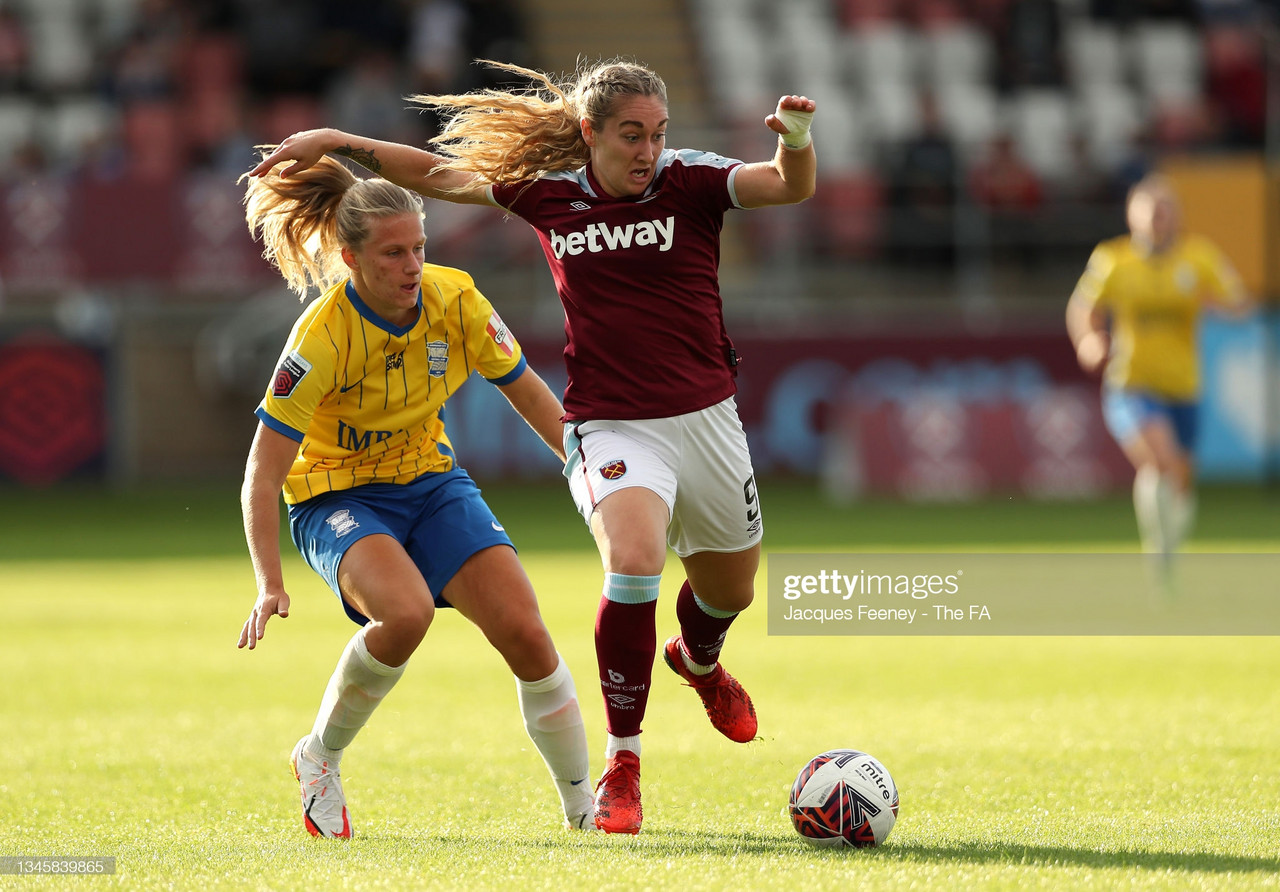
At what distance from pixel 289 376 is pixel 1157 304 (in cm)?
751

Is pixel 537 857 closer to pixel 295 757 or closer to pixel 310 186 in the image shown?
pixel 295 757

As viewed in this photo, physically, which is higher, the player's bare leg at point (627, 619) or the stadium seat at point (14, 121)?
the stadium seat at point (14, 121)

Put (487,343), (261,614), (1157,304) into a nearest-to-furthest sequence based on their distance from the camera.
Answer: (261,614)
(487,343)
(1157,304)

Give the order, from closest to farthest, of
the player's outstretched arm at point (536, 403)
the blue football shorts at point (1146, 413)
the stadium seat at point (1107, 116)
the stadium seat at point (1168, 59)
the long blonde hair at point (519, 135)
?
the player's outstretched arm at point (536, 403) < the long blonde hair at point (519, 135) < the blue football shorts at point (1146, 413) < the stadium seat at point (1107, 116) < the stadium seat at point (1168, 59)

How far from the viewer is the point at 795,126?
194 inches

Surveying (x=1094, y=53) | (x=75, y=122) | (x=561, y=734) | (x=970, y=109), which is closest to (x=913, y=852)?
(x=561, y=734)

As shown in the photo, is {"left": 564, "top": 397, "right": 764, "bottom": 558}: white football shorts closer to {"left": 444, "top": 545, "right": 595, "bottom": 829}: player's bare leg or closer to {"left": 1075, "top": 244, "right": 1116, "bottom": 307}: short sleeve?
{"left": 444, "top": 545, "right": 595, "bottom": 829}: player's bare leg

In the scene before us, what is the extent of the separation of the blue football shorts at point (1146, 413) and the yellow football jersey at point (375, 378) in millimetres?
6459

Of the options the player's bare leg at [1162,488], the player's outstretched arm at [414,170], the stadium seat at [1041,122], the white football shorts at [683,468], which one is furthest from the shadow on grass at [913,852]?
the stadium seat at [1041,122]

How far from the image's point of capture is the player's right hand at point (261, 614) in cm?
455

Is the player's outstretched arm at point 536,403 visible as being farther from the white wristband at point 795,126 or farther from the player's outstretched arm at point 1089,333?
the player's outstretched arm at point 1089,333

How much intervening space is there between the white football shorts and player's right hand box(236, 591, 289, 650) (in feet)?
3.43

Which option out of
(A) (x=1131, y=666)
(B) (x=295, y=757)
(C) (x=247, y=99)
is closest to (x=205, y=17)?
(C) (x=247, y=99)

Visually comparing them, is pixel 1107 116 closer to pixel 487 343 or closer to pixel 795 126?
pixel 795 126
